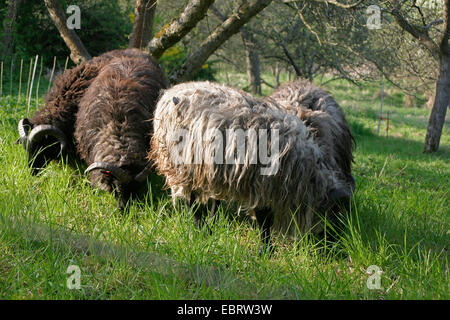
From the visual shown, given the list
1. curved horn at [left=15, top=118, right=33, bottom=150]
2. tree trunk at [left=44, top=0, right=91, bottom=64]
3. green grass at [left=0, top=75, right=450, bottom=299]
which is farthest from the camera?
tree trunk at [left=44, top=0, right=91, bottom=64]

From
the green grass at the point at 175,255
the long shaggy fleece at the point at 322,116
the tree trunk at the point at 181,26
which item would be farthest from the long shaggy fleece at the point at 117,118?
the long shaggy fleece at the point at 322,116

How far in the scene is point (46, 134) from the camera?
4977mm

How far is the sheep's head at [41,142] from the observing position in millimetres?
4902

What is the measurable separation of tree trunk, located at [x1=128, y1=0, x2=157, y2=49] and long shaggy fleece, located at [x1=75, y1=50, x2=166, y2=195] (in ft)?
5.54

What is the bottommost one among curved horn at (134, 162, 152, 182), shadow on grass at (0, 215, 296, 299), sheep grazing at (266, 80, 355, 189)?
shadow on grass at (0, 215, 296, 299)

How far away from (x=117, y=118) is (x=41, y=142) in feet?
3.73

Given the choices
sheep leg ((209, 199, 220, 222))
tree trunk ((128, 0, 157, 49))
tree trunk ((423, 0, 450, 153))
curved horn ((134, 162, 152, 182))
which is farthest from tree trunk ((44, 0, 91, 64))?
tree trunk ((423, 0, 450, 153))

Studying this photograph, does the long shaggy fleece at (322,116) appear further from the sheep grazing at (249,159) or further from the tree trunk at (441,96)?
the tree trunk at (441,96)

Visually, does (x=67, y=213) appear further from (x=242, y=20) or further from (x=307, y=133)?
(x=242, y=20)

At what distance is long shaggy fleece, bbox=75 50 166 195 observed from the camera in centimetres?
448

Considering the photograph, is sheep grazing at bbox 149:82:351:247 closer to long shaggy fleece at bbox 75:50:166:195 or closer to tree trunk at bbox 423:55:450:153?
long shaggy fleece at bbox 75:50:166:195

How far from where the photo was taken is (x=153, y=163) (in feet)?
14.3
